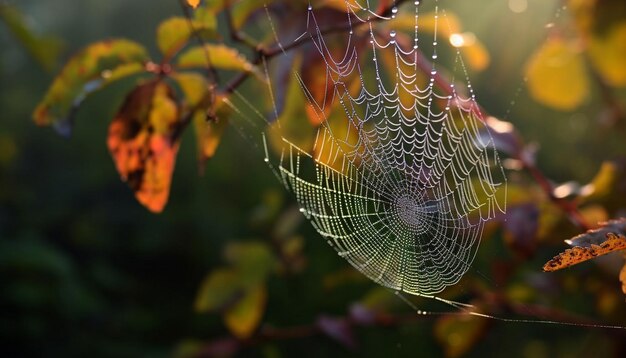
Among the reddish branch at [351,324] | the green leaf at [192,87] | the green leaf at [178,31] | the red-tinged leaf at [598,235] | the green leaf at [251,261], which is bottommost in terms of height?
the reddish branch at [351,324]

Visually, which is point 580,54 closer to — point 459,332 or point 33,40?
point 459,332

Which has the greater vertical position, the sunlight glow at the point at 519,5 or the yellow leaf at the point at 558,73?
the sunlight glow at the point at 519,5

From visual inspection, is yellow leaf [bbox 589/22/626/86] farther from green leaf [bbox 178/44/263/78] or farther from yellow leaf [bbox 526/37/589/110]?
green leaf [bbox 178/44/263/78]

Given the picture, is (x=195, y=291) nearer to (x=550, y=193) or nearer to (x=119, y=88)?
(x=119, y=88)

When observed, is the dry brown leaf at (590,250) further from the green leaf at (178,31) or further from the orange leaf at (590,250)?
the green leaf at (178,31)

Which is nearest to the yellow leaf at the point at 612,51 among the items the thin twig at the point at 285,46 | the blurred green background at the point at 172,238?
the thin twig at the point at 285,46

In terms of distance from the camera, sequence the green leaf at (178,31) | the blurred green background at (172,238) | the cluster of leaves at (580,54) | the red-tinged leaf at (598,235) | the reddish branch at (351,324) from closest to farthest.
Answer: the red-tinged leaf at (598,235), the green leaf at (178,31), the cluster of leaves at (580,54), the reddish branch at (351,324), the blurred green background at (172,238)

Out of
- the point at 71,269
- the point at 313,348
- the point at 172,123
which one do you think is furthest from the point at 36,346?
the point at 172,123
